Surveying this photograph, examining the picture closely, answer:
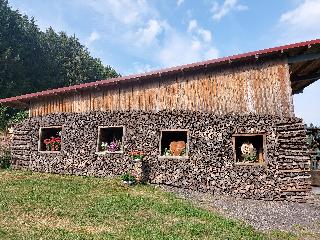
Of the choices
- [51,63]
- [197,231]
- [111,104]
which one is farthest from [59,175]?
[51,63]

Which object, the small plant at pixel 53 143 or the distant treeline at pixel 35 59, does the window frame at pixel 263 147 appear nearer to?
the small plant at pixel 53 143

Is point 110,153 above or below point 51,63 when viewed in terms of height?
below

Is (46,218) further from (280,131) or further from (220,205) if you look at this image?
(280,131)

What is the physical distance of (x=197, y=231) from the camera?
29.0ft

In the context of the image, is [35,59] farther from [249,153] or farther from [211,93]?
[249,153]

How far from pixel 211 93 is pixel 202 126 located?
1.55 meters

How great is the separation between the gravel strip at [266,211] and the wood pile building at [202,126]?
60 centimetres

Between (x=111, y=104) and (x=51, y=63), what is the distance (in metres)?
31.2

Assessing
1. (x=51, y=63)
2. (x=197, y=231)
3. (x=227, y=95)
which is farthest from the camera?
(x=51, y=63)

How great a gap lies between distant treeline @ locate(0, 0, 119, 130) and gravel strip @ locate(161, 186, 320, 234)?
1944 centimetres

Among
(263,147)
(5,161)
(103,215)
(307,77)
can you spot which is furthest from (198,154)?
(5,161)

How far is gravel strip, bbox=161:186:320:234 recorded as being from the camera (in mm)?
9977

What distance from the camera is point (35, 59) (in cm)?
4188

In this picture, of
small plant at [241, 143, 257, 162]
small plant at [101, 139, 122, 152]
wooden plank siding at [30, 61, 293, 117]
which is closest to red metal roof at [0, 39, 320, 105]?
wooden plank siding at [30, 61, 293, 117]
